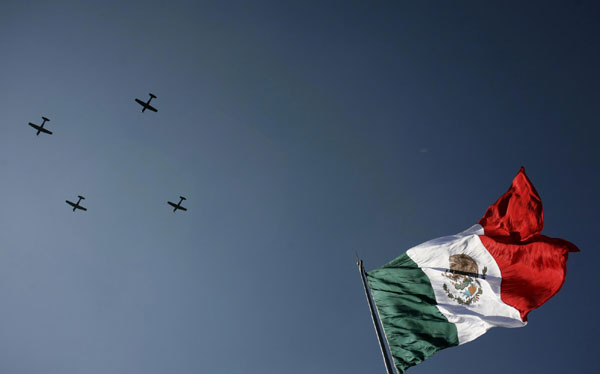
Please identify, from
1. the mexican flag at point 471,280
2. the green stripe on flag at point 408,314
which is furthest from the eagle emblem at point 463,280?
the green stripe on flag at point 408,314

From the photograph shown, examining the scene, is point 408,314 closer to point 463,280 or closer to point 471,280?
point 463,280

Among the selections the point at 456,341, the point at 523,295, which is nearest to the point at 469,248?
the point at 523,295

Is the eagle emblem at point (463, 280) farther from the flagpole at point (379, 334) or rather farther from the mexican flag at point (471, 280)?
the flagpole at point (379, 334)

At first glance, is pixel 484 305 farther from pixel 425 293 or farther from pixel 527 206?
Result: pixel 527 206

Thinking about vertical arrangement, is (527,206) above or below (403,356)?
above

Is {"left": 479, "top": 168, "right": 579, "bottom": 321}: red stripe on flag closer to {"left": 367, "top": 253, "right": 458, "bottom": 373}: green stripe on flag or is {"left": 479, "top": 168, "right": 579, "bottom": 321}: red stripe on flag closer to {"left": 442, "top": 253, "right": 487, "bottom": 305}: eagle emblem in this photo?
{"left": 442, "top": 253, "right": 487, "bottom": 305}: eagle emblem

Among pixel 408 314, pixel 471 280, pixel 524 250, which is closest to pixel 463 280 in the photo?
pixel 471 280
